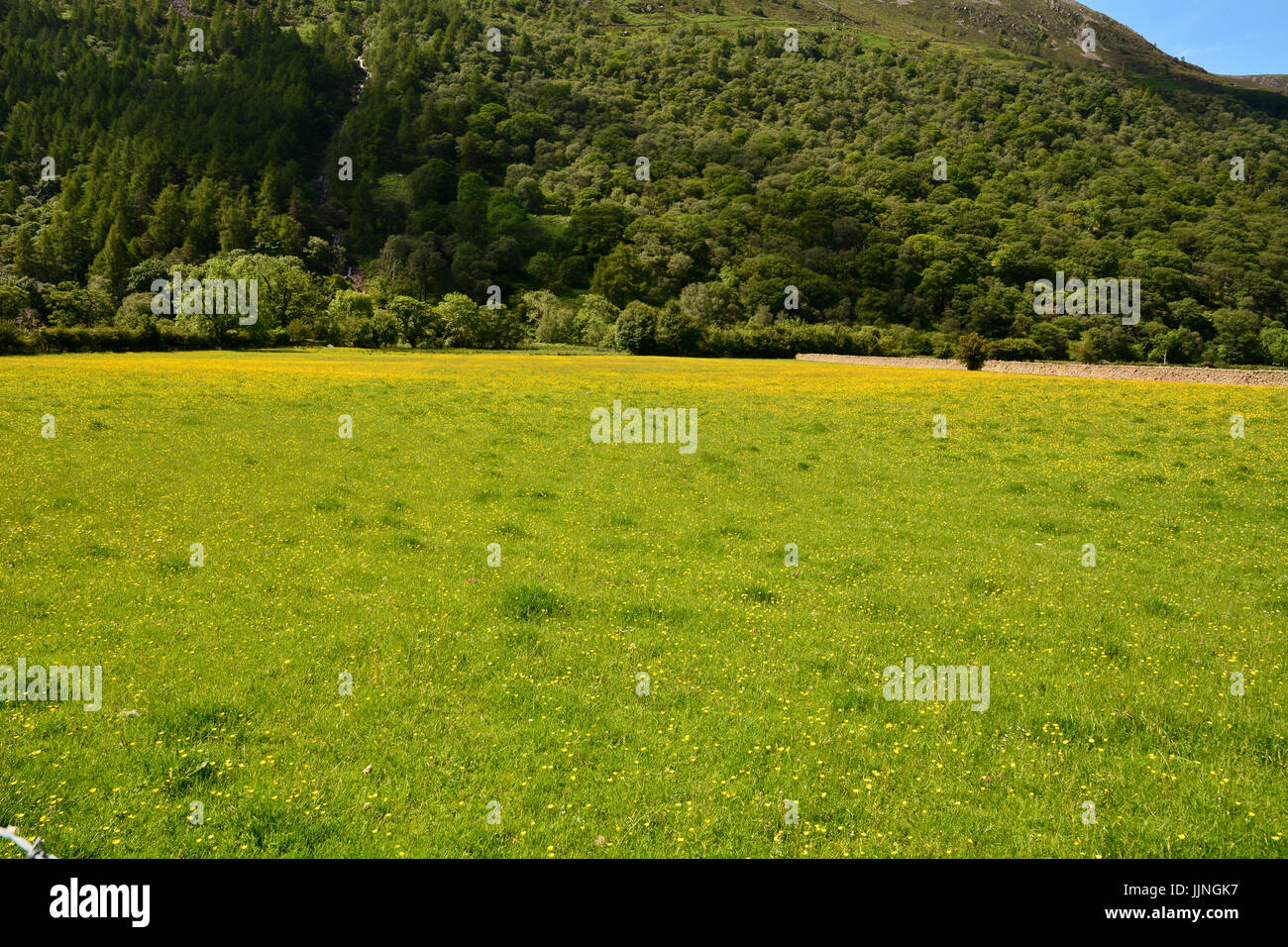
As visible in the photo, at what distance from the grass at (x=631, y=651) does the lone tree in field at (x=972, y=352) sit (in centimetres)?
5768

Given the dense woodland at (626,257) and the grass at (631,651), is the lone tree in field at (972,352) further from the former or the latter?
the grass at (631,651)

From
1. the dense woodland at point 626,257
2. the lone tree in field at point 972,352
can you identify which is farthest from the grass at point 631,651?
the dense woodland at point 626,257

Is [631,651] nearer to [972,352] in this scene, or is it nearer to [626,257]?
[972,352]

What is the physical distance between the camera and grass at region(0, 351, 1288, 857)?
21.4ft

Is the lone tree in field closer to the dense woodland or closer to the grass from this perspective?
the dense woodland

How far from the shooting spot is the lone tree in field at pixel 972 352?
3059 inches

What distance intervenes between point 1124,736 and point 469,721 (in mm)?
7721

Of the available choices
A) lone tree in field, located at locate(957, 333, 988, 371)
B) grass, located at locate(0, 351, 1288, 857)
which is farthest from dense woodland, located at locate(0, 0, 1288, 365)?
grass, located at locate(0, 351, 1288, 857)

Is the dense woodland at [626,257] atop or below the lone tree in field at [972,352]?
atop

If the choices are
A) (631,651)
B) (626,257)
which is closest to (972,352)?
(631,651)

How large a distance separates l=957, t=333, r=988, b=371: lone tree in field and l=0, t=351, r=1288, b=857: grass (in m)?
57.7

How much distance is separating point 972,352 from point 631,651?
7895 cm
